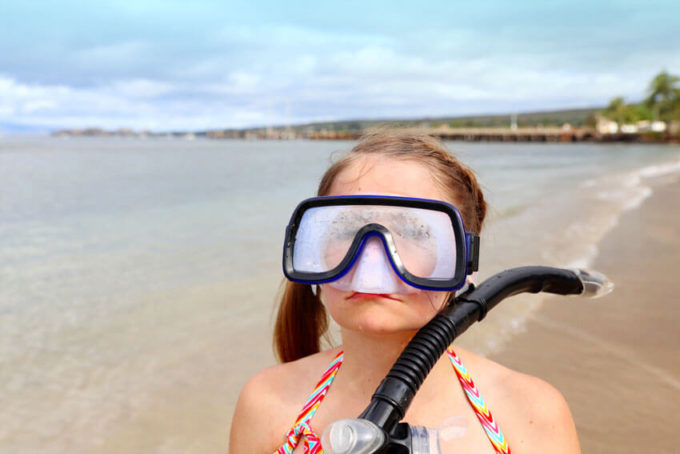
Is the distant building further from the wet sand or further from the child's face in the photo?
the child's face

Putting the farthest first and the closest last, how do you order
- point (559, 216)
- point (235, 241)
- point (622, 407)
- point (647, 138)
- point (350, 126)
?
point (350, 126) → point (647, 138) → point (559, 216) → point (235, 241) → point (622, 407)

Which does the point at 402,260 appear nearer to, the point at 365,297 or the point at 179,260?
the point at 365,297

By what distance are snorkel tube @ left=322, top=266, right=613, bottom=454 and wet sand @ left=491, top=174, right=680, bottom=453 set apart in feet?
5.31

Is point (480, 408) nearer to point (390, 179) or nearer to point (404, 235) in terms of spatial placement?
point (404, 235)

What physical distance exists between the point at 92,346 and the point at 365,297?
344 centimetres

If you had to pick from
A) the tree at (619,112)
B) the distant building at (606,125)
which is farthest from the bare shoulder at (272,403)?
the tree at (619,112)

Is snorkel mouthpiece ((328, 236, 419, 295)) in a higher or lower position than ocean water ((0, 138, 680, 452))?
higher

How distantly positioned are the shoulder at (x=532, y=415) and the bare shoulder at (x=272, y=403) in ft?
→ 1.57

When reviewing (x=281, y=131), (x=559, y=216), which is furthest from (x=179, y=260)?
(x=281, y=131)

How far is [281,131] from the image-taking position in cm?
18038

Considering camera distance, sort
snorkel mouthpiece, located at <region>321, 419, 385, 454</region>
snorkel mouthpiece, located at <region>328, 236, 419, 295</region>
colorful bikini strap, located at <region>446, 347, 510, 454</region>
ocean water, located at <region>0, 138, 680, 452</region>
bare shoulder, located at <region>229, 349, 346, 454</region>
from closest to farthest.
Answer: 1. snorkel mouthpiece, located at <region>321, 419, 385, 454</region>
2. snorkel mouthpiece, located at <region>328, 236, 419, 295</region>
3. colorful bikini strap, located at <region>446, 347, 510, 454</region>
4. bare shoulder, located at <region>229, 349, 346, 454</region>
5. ocean water, located at <region>0, 138, 680, 452</region>

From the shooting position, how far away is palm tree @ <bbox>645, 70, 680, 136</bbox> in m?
74.8

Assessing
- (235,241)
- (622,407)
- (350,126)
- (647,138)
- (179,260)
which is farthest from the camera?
(350,126)

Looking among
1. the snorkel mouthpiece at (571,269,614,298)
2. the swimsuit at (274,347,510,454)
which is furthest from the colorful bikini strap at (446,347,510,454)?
the snorkel mouthpiece at (571,269,614,298)
